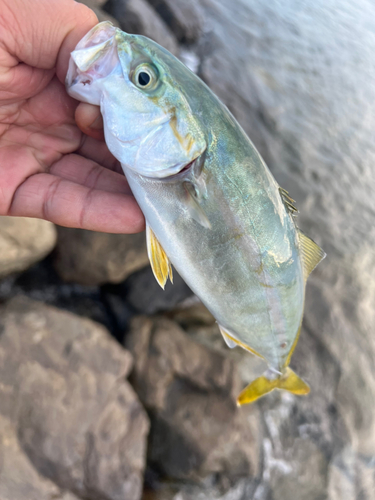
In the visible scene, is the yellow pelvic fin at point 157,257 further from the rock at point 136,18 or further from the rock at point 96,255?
the rock at point 136,18

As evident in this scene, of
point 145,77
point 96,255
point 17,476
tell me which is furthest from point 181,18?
point 17,476

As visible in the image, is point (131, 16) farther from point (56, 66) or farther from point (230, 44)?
point (56, 66)

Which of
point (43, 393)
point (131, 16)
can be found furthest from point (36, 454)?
point (131, 16)

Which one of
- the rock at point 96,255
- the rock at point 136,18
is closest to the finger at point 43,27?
the rock at point 96,255

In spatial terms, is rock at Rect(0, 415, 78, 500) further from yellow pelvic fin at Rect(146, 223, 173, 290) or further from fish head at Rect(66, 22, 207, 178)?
fish head at Rect(66, 22, 207, 178)

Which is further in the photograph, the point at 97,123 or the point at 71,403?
the point at 71,403

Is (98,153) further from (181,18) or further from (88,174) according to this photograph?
(181,18)
